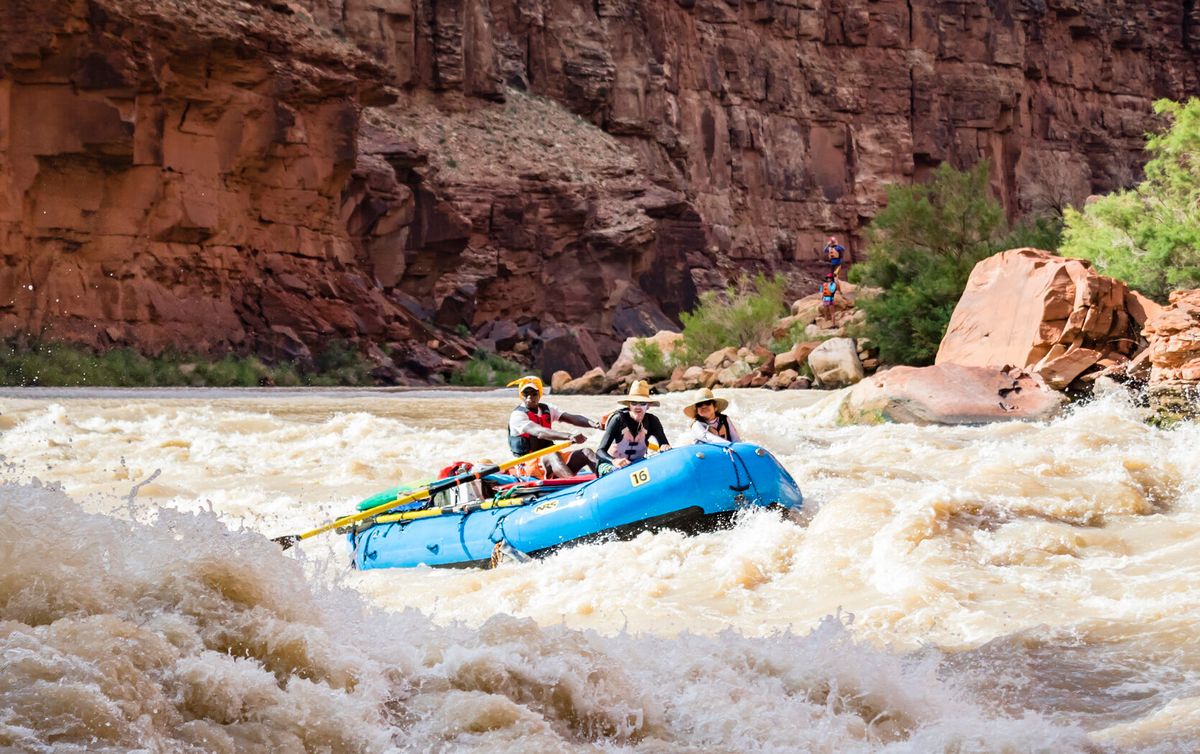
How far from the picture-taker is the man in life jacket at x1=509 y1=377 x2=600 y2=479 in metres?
10.2

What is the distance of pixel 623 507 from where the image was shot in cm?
885

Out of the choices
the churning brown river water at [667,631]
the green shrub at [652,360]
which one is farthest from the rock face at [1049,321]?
the green shrub at [652,360]

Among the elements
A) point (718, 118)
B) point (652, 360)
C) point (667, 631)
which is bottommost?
point (652, 360)

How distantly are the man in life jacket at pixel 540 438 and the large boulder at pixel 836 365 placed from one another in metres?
13.5

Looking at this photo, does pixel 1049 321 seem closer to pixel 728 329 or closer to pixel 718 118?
pixel 728 329

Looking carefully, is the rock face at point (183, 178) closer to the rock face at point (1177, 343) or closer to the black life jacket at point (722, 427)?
the rock face at point (1177, 343)

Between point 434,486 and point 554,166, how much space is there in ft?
125

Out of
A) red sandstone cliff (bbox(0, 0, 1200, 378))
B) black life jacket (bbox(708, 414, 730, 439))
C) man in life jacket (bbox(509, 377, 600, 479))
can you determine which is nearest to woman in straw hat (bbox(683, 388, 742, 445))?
black life jacket (bbox(708, 414, 730, 439))

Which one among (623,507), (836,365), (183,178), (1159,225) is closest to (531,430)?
(623,507)

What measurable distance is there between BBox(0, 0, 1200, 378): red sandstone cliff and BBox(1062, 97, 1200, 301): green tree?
19747 mm

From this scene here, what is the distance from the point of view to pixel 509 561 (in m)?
8.98

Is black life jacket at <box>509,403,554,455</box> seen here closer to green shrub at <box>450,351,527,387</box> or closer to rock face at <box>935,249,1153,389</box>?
rock face at <box>935,249,1153,389</box>

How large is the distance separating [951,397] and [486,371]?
22.7 meters

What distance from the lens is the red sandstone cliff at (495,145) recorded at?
30.7 metres
